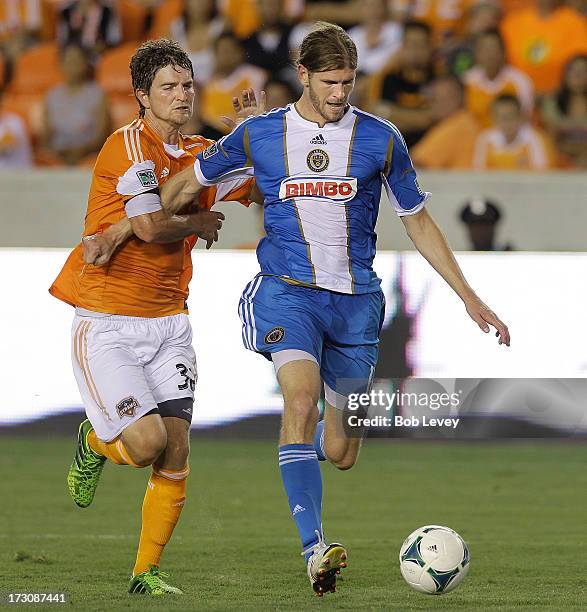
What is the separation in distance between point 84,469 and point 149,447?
2.56 feet

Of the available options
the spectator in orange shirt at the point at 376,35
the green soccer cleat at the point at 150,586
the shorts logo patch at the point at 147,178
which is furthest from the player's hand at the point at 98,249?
the spectator in orange shirt at the point at 376,35

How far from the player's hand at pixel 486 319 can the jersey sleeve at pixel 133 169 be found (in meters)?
1.40

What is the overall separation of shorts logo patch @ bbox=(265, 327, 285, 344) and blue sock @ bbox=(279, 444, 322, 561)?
1.54ft

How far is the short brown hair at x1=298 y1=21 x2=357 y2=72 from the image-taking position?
17.5ft

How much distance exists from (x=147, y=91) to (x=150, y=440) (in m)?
1.55

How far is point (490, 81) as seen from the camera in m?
12.8

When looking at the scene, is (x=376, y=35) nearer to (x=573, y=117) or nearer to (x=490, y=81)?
(x=490, y=81)

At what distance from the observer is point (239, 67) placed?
13.0m

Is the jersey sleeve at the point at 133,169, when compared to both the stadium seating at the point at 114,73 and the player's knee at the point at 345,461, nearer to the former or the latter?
the player's knee at the point at 345,461

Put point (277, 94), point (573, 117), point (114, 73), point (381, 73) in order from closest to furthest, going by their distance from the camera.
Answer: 1. point (277, 94)
2. point (573, 117)
3. point (381, 73)
4. point (114, 73)

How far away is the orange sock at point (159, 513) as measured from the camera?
18.1 feet

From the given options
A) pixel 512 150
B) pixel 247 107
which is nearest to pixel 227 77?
pixel 512 150

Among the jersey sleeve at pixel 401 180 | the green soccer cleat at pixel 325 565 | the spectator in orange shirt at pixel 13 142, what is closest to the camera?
the green soccer cleat at pixel 325 565

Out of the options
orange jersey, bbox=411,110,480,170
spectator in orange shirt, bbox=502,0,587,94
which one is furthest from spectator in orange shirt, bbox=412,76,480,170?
spectator in orange shirt, bbox=502,0,587,94
